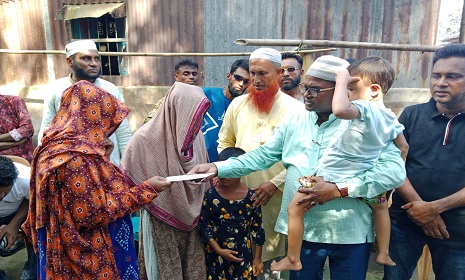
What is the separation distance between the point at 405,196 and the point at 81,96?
2.17 m

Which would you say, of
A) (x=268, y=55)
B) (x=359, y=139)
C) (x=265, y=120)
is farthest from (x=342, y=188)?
(x=268, y=55)

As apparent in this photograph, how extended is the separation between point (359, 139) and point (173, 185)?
Answer: 1.34 meters

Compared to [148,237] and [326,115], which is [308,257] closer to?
[326,115]

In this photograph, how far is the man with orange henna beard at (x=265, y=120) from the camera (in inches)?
123

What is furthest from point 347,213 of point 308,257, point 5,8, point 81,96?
point 5,8

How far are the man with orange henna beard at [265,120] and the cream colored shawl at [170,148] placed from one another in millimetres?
736

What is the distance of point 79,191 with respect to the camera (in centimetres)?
206

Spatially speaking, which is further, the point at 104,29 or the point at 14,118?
the point at 104,29

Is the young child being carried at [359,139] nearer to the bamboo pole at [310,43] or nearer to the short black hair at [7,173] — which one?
the bamboo pole at [310,43]

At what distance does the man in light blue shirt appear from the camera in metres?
2.06

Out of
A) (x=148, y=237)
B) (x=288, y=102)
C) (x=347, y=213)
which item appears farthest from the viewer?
(x=288, y=102)

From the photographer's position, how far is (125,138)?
11.8 ft

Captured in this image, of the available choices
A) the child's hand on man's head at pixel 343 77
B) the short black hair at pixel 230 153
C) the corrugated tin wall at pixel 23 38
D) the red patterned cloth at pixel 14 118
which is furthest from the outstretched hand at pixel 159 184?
the corrugated tin wall at pixel 23 38

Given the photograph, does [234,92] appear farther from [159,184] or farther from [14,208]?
[14,208]
